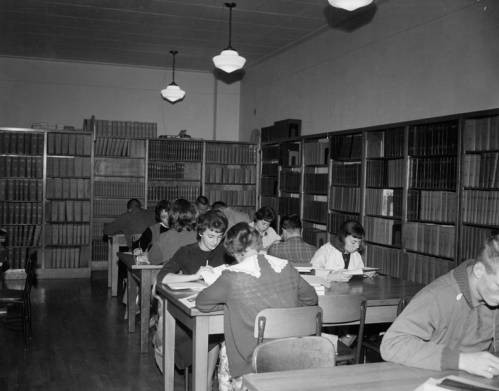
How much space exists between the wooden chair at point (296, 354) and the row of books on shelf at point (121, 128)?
24.9 feet

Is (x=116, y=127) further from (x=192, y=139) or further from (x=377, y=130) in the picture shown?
(x=377, y=130)

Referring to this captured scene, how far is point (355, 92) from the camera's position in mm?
7078

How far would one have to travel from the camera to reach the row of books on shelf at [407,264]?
5230 mm

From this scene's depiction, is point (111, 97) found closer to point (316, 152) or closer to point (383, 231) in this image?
point (316, 152)

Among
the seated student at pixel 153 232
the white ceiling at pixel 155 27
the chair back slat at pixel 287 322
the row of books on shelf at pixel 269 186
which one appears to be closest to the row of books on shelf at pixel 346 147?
the white ceiling at pixel 155 27

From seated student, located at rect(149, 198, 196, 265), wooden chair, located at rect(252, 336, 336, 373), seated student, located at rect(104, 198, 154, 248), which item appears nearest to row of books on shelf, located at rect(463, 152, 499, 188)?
seated student, located at rect(149, 198, 196, 265)

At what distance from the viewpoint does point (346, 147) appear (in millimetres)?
6754

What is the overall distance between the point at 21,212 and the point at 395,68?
5.82 metres

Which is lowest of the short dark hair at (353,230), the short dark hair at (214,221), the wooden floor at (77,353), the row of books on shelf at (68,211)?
the wooden floor at (77,353)

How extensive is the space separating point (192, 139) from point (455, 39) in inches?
200

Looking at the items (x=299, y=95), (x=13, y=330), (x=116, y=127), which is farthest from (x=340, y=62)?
(x=13, y=330)

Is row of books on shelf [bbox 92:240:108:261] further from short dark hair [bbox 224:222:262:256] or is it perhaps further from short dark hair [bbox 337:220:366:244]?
short dark hair [bbox 224:222:262:256]

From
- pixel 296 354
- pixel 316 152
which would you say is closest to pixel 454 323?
pixel 296 354

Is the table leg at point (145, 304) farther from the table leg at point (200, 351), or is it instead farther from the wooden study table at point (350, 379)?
the wooden study table at point (350, 379)
